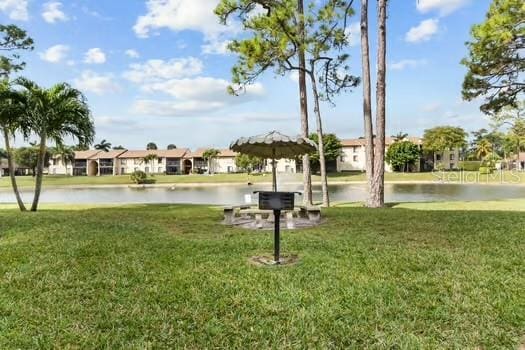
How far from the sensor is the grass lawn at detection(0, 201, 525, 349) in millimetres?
2750

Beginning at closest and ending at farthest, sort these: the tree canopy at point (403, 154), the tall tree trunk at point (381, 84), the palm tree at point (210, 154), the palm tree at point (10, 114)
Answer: the palm tree at point (10, 114) < the tall tree trunk at point (381, 84) < the tree canopy at point (403, 154) < the palm tree at point (210, 154)

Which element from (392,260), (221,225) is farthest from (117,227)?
(392,260)

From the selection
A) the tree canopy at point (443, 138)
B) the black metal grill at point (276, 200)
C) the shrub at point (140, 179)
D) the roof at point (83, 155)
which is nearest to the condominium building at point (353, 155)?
the tree canopy at point (443, 138)

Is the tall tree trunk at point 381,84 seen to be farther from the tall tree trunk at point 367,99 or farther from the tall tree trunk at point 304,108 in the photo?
the tall tree trunk at point 304,108

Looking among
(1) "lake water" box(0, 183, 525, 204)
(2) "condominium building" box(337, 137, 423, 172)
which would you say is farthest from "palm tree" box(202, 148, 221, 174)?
(1) "lake water" box(0, 183, 525, 204)

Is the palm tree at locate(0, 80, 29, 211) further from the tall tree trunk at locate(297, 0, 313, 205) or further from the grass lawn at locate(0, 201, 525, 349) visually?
the tall tree trunk at locate(297, 0, 313, 205)

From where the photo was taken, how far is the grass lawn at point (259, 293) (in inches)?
108

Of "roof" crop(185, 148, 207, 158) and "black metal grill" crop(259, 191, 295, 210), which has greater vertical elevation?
"roof" crop(185, 148, 207, 158)

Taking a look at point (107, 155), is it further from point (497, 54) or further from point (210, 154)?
point (497, 54)

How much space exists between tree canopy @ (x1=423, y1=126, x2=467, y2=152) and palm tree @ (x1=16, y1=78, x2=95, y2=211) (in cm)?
5392

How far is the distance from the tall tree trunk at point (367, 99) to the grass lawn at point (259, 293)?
5.94 m

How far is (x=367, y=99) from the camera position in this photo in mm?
11938

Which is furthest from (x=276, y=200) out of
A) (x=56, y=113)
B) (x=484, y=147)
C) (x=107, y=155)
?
(x=107, y=155)

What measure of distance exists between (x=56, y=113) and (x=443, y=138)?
5522 centimetres
